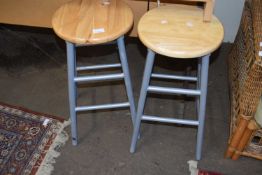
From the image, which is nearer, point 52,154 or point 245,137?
point 245,137

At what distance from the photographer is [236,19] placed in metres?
2.04

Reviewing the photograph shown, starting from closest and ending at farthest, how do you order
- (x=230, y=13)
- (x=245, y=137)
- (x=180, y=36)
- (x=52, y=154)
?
(x=180, y=36) < (x=245, y=137) < (x=52, y=154) < (x=230, y=13)

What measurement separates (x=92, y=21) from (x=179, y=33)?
1.19 feet

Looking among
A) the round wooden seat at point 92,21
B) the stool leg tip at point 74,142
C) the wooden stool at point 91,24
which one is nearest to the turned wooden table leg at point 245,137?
the wooden stool at point 91,24

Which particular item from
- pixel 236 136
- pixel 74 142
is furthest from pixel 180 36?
pixel 74 142

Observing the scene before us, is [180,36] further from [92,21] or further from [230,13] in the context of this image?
[230,13]

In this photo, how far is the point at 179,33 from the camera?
1.19 metres

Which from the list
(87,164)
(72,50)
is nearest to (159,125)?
(87,164)

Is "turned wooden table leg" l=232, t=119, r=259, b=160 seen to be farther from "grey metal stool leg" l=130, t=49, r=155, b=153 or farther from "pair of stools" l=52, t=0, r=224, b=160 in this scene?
"grey metal stool leg" l=130, t=49, r=155, b=153

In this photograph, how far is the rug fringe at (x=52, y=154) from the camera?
1.51 metres

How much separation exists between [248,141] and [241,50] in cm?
48

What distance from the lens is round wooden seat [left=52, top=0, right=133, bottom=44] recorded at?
119 centimetres

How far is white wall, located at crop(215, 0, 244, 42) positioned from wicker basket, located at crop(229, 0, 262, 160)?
1.13ft

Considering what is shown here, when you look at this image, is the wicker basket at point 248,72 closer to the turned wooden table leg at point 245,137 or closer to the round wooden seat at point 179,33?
the turned wooden table leg at point 245,137
